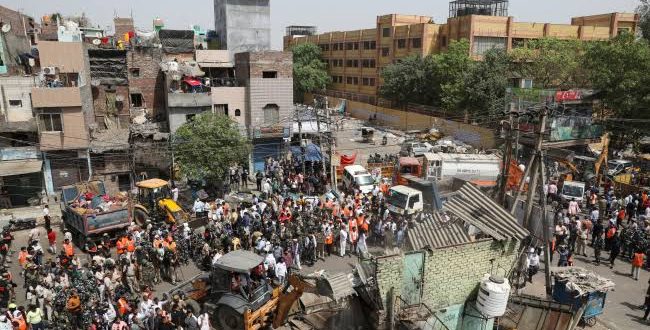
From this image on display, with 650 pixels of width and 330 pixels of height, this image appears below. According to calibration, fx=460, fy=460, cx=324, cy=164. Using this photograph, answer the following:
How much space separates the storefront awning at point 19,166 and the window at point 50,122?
1837 mm

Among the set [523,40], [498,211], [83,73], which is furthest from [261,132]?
[523,40]

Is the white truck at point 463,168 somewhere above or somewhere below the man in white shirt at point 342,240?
above

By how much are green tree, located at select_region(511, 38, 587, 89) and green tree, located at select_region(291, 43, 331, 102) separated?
31215 mm

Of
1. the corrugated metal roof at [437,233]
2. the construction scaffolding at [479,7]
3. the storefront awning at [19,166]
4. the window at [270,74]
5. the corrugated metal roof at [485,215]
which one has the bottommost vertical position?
the storefront awning at [19,166]

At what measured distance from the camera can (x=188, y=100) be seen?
29.4 metres

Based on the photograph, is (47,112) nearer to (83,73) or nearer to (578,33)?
(83,73)

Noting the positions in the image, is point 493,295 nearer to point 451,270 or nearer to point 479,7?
point 451,270

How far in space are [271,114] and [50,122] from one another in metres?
13.1

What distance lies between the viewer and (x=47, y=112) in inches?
977

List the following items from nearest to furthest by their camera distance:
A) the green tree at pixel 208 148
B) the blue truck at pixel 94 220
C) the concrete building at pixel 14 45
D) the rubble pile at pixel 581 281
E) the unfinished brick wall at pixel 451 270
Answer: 1. the unfinished brick wall at pixel 451 270
2. the rubble pile at pixel 581 281
3. the blue truck at pixel 94 220
4. the green tree at pixel 208 148
5. the concrete building at pixel 14 45

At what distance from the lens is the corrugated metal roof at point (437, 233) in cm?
1022

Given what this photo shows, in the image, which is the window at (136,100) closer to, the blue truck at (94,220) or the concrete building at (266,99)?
the concrete building at (266,99)

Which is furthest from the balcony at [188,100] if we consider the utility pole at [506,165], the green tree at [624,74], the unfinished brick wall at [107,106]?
the green tree at [624,74]

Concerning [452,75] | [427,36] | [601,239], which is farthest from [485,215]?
[427,36]
